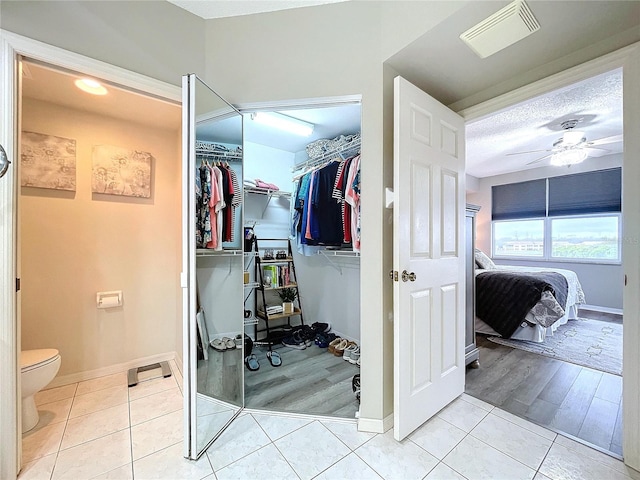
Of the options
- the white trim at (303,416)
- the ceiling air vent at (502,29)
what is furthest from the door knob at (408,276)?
the ceiling air vent at (502,29)

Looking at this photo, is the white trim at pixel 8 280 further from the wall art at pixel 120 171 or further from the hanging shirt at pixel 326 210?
the hanging shirt at pixel 326 210

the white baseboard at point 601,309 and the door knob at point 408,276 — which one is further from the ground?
the door knob at point 408,276

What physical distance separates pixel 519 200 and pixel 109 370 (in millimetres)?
7146

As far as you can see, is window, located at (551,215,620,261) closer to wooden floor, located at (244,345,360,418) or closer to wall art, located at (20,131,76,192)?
wooden floor, located at (244,345,360,418)

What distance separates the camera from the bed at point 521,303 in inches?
117

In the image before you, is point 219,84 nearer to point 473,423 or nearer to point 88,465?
point 88,465

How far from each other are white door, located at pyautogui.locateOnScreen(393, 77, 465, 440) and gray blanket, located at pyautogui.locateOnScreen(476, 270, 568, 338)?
1.59 m

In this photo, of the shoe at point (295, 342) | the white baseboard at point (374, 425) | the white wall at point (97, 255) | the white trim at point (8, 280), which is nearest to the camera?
the white trim at point (8, 280)

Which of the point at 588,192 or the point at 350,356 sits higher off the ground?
the point at 588,192

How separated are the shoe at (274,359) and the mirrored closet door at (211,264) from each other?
24.1 inches

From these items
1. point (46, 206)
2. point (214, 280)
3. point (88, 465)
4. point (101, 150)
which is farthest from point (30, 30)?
point (88, 465)

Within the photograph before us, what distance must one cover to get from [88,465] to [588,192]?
7.12 meters

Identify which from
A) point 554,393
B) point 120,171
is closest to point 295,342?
point 554,393

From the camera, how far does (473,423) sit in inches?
67.4
